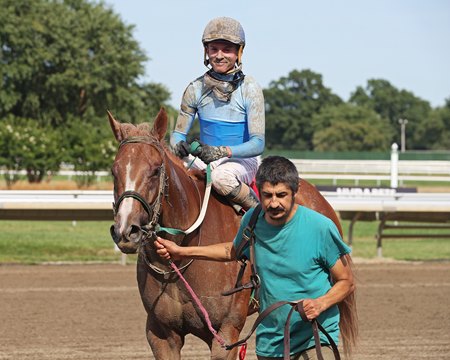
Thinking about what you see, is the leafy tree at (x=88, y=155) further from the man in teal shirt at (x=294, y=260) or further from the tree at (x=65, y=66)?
the man in teal shirt at (x=294, y=260)

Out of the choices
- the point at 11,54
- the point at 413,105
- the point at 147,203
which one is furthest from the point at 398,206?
the point at 413,105

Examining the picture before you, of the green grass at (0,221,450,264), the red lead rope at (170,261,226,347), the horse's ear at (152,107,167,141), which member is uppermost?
the horse's ear at (152,107,167,141)

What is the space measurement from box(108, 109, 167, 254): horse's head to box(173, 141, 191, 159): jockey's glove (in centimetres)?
39

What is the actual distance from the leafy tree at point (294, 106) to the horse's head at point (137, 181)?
330 ft

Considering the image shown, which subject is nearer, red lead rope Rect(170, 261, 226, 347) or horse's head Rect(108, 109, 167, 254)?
horse's head Rect(108, 109, 167, 254)

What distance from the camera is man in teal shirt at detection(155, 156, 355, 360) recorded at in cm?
439

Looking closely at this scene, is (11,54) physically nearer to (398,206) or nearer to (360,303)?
(398,206)

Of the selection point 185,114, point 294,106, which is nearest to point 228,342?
point 185,114

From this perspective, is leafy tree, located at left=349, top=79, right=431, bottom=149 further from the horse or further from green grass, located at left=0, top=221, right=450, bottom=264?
the horse

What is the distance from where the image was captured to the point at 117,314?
1084 cm

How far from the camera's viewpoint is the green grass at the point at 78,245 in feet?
53.9

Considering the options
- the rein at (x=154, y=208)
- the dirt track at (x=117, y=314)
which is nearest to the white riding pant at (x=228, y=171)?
the rein at (x=154, y=208)

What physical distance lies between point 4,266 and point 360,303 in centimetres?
583

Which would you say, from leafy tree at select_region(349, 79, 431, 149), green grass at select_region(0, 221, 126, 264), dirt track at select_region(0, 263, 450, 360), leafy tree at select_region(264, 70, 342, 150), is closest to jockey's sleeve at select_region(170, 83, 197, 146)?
dirt track at select_region(0, 263, 450, 360)
